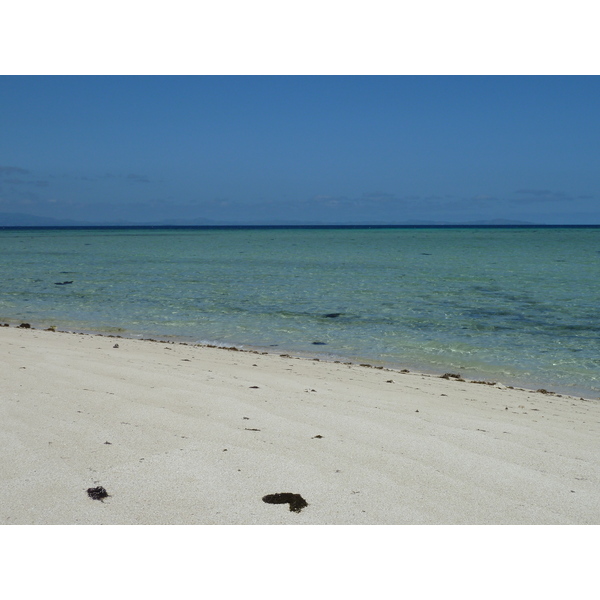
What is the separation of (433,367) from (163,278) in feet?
55.6

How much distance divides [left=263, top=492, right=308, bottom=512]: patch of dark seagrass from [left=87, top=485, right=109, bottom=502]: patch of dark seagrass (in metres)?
0.95

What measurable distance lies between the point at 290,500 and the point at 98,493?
114cm

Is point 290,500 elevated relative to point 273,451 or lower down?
lower down

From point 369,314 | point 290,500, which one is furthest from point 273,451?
point 369,314

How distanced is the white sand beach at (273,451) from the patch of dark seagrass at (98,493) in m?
0.03

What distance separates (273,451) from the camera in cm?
417

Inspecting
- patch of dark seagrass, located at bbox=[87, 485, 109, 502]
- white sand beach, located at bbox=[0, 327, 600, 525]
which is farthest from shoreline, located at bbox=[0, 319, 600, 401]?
patch of dark seagrass, located at bbox=[87, 485, 109, 502]

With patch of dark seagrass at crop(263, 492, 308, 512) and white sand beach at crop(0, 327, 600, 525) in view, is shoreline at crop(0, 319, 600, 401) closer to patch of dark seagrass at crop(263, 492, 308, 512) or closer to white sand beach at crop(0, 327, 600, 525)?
white sand beach at crop(0, 327, 600, 525)

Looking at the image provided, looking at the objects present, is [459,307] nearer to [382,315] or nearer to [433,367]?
[382,315]

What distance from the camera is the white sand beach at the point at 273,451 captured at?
10.8 feet

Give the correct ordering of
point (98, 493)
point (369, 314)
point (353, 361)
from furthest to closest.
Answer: point (369, 314) < point (353, 361) < point (98, 493)

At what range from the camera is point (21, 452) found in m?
3.89

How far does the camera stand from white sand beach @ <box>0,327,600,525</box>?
330cm

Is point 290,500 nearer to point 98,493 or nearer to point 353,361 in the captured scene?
point 98,493
